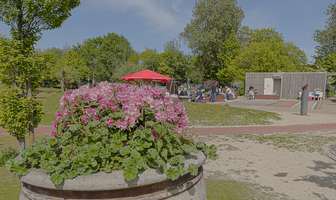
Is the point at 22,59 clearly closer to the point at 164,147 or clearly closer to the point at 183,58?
the point at 164,147

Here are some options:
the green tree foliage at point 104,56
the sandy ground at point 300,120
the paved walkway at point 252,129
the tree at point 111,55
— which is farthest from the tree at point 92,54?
the sandy ground at point 300,120

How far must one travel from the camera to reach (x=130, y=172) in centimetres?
168

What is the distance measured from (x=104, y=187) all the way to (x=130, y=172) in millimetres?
210

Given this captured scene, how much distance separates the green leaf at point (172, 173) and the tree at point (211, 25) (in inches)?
1524

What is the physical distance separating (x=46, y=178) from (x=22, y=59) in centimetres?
380

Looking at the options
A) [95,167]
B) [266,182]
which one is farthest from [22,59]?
[266,182]

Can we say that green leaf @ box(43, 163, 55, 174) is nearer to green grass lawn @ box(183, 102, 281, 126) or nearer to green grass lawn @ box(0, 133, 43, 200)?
green grass lawn @ box(0, 133, 43, 200)

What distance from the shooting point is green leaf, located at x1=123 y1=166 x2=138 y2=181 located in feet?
5.37

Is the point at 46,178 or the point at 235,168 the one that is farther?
the point at 235,168

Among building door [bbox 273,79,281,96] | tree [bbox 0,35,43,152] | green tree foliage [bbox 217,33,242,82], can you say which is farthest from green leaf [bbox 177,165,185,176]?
green tree foliage [bbox 217,33,242,82]

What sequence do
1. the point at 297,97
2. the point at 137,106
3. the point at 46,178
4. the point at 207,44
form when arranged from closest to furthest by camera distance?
1. the point at 46,178
2. the point at 137,106
3. the point at 297,97
4. the point at 207,44

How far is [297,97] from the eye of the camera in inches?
1052

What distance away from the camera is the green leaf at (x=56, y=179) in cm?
162

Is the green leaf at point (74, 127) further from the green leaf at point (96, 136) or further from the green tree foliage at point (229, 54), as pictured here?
the green tree foliage at point (229, 54)
